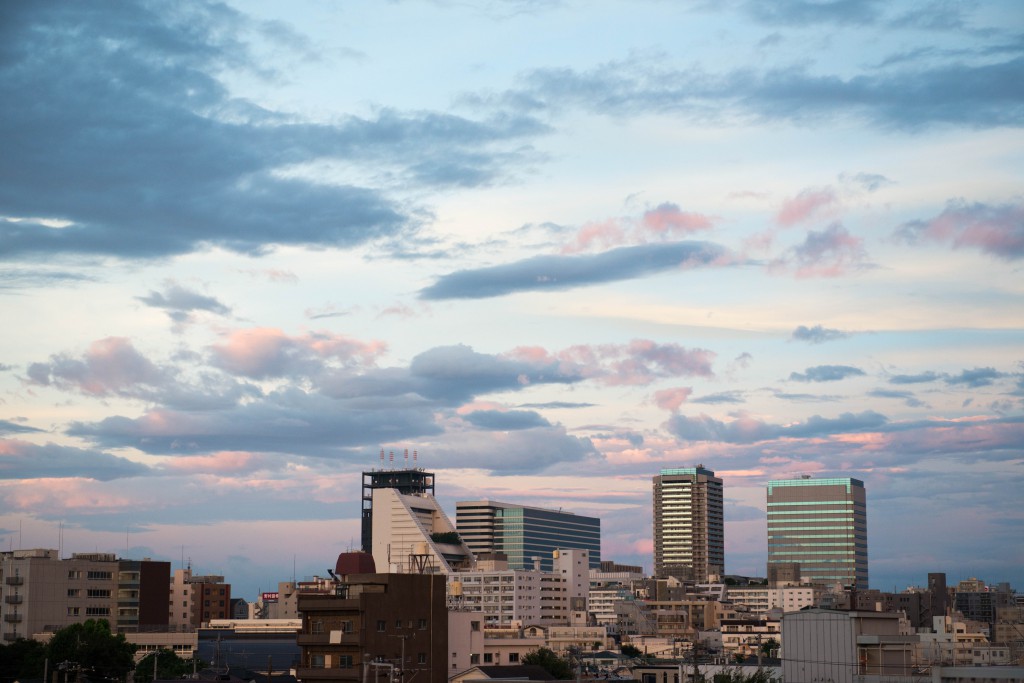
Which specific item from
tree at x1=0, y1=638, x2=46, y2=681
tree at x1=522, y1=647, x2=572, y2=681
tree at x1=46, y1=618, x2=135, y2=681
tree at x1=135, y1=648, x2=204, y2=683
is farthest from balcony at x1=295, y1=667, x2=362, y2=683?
tree at x1=522, y1=647, x2=572, y2=681

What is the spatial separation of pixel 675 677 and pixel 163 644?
76.7m

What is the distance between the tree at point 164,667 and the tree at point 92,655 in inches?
126

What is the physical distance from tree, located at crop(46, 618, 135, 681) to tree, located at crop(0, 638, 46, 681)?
201 cm

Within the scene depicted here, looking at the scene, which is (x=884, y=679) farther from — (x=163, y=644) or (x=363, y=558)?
(x=163, y=644)

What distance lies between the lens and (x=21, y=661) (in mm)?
151125

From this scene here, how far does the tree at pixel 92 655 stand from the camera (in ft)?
477

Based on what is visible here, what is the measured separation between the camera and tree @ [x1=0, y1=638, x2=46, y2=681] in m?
148

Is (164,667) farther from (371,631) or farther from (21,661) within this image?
(371,631)

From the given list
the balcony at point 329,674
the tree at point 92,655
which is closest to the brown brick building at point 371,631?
the balcony at point 329,674

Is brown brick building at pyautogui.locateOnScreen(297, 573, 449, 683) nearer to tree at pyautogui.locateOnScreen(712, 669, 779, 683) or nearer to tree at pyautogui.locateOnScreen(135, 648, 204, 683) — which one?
tree at pyautogui.locateOnScreen(712, 669, 779, 683)

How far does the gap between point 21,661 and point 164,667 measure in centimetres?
1655

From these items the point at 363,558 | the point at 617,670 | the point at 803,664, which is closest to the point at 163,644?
the point at 363,558

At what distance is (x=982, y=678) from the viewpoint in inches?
2869

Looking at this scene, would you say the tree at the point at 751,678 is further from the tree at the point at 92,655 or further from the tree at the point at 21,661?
the tree at the point at 21,661
